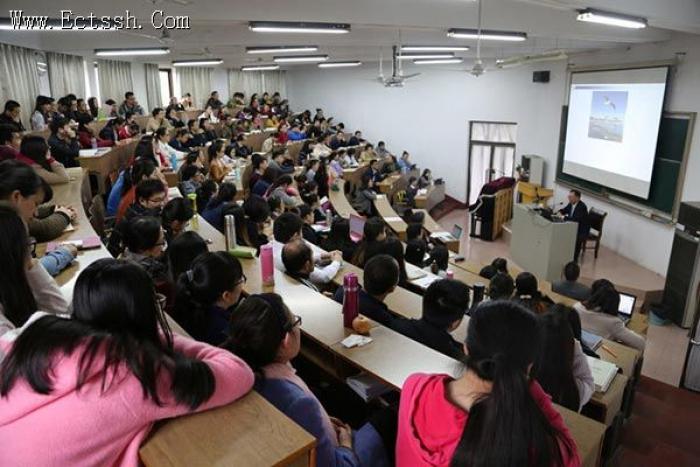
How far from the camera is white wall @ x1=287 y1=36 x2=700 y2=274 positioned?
26.1 ft

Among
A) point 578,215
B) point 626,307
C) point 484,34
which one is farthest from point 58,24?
point 578,215

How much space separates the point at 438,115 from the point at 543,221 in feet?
23.8

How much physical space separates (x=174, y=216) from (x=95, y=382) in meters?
2.79

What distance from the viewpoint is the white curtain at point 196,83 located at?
14.9m

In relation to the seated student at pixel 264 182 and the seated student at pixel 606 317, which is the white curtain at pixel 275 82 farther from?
the seated student at pixel 606 317

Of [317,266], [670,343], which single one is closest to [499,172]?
[670,343]

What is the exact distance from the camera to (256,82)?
17797mm

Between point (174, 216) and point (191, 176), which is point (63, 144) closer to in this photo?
point (191, 176)

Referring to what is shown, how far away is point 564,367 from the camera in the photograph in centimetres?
259

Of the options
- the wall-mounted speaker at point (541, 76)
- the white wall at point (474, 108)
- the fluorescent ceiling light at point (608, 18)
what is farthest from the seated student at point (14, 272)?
the wall-mounted speaker at point (541, 76)

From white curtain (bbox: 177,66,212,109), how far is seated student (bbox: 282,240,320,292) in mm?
12938

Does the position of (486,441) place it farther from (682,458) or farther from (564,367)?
(682,458)

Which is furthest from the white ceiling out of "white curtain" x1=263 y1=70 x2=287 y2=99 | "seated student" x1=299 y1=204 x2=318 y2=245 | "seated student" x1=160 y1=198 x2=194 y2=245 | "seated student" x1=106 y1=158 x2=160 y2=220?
"white curtain" x1=263 y1=70 x2=287 y2=99

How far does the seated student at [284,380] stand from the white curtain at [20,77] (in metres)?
8.84
